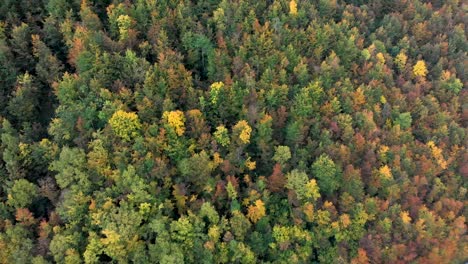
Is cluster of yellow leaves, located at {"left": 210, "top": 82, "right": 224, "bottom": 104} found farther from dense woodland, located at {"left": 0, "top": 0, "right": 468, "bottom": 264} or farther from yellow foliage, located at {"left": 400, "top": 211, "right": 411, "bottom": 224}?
yellow foliage, located at {"left": 400, "top": 211, "right": 411, "bottom": 224}

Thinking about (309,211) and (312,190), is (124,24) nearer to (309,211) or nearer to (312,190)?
(312,190)

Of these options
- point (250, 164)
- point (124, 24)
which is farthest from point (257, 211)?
point (124, 24)

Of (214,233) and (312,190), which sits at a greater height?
(312,190)

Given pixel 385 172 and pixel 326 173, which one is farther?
pixel 385 172

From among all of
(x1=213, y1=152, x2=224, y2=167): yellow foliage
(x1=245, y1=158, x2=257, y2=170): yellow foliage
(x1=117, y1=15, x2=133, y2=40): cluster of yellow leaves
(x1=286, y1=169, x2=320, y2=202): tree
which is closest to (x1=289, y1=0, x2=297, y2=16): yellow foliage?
(x1=117, y1=15, x2=133, y2=40): cluster of yellow leaves

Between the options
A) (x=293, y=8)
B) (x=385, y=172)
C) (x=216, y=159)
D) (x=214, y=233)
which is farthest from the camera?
(x=293, y=8)

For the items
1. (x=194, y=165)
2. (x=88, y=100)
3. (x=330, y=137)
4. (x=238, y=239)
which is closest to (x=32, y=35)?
(x=88, y=100)
